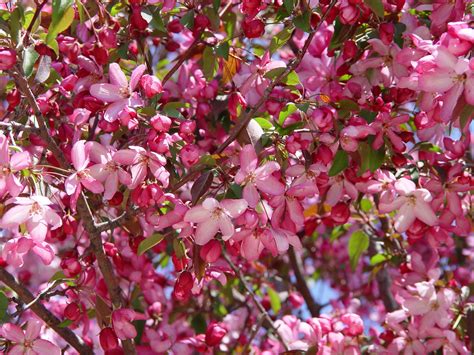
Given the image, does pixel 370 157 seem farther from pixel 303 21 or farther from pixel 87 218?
pixel 87 218

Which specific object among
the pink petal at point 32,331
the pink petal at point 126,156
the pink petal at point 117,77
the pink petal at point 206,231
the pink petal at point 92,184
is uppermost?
the pink petal at point 117,77

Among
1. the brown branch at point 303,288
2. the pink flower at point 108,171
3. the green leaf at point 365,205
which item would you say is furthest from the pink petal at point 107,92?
the brown branch at point 303,288

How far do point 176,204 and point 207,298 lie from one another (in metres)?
1.20

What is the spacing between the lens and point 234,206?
1674 millimetres

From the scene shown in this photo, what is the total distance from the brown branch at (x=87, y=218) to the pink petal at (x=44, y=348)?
0.73 ft

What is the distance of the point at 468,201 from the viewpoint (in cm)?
254

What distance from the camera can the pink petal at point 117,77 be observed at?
6.13 feet

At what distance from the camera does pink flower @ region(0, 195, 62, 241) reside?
1.68 m

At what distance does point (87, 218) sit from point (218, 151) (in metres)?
0.34

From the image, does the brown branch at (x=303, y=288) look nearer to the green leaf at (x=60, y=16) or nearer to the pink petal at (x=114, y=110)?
the pink petal at (x=114, y=110)

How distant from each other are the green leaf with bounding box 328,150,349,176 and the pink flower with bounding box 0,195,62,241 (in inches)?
24.4

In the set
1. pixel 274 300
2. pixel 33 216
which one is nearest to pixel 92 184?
pixel 33 216

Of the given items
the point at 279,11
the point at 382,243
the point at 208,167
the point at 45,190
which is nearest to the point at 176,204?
the point at 208,167

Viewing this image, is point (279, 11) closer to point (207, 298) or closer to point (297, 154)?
point (297, 154)
